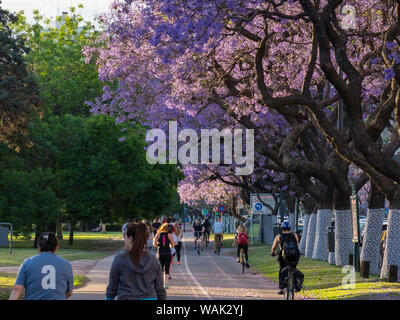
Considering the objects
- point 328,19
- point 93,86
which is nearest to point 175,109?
point 328,19

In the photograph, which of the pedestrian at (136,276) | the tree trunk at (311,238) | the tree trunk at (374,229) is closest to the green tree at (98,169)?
the tree trunk at (311,238)

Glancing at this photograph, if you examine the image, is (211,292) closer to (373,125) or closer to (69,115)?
(373,125)

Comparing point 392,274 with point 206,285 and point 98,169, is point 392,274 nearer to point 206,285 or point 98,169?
point 206,285

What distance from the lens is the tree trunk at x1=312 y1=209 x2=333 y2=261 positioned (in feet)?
106

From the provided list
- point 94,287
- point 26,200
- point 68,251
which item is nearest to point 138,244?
point 94,287

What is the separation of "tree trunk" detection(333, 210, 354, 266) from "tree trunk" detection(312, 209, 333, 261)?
13.6 ft

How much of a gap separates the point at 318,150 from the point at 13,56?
1356cm

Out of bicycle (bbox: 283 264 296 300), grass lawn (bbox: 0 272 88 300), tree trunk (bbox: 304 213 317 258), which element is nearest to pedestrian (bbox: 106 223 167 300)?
bicycle (bbox: 283 264 296 300)

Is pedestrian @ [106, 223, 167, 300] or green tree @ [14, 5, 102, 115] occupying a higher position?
green tree @ [14, 5, 102, 115]

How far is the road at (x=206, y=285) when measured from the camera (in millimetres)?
18502

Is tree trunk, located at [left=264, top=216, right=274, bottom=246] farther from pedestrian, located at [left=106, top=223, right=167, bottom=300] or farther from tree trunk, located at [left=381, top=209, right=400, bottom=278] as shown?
pedestrian, located at [left=106, top=223, right=167, bottom=300]

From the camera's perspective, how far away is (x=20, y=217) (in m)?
47.2

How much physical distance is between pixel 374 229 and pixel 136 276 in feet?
55.5

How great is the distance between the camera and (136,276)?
7.96m
